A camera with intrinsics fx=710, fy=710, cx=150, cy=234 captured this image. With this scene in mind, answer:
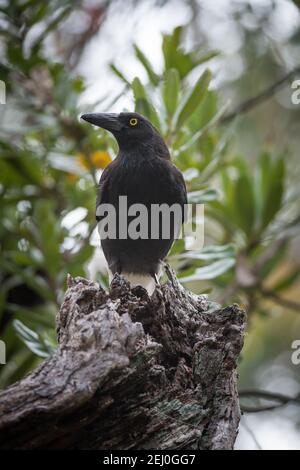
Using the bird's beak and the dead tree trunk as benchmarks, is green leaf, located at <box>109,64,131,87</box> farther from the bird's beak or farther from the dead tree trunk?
the dead tree trunk

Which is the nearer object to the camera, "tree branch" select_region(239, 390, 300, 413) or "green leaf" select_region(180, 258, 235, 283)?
"green leaf" select_region(180, 258, 235, 283)

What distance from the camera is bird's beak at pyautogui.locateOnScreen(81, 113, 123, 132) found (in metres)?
4.59

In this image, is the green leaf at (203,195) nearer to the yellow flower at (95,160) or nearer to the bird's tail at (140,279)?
the bird's tail at (140,279)

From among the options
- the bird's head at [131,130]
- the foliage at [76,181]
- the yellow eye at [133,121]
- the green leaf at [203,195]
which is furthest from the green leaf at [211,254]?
the yellow eye at [133,121]

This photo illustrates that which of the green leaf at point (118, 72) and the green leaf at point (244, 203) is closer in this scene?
the green leaf at point (118, 72)

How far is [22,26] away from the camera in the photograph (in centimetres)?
540

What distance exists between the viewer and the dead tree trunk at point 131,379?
238 cm

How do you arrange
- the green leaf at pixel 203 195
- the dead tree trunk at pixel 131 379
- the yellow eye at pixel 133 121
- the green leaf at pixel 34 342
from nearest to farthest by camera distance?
the dead tree trunk at pixel 131 379 → the green leaf at pixel 34 342 → the green leaf at pixel 203 195 → the yellow eye at pixel 133 121

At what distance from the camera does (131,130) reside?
4859 mm

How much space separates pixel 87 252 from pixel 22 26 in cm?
183

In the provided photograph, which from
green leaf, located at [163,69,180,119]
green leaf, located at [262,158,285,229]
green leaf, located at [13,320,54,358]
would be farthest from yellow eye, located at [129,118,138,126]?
green leaf, located at [13,320,54,358]

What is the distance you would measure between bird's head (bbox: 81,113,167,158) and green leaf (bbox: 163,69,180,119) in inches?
8.4

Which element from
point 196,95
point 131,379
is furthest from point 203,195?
point 131,379
